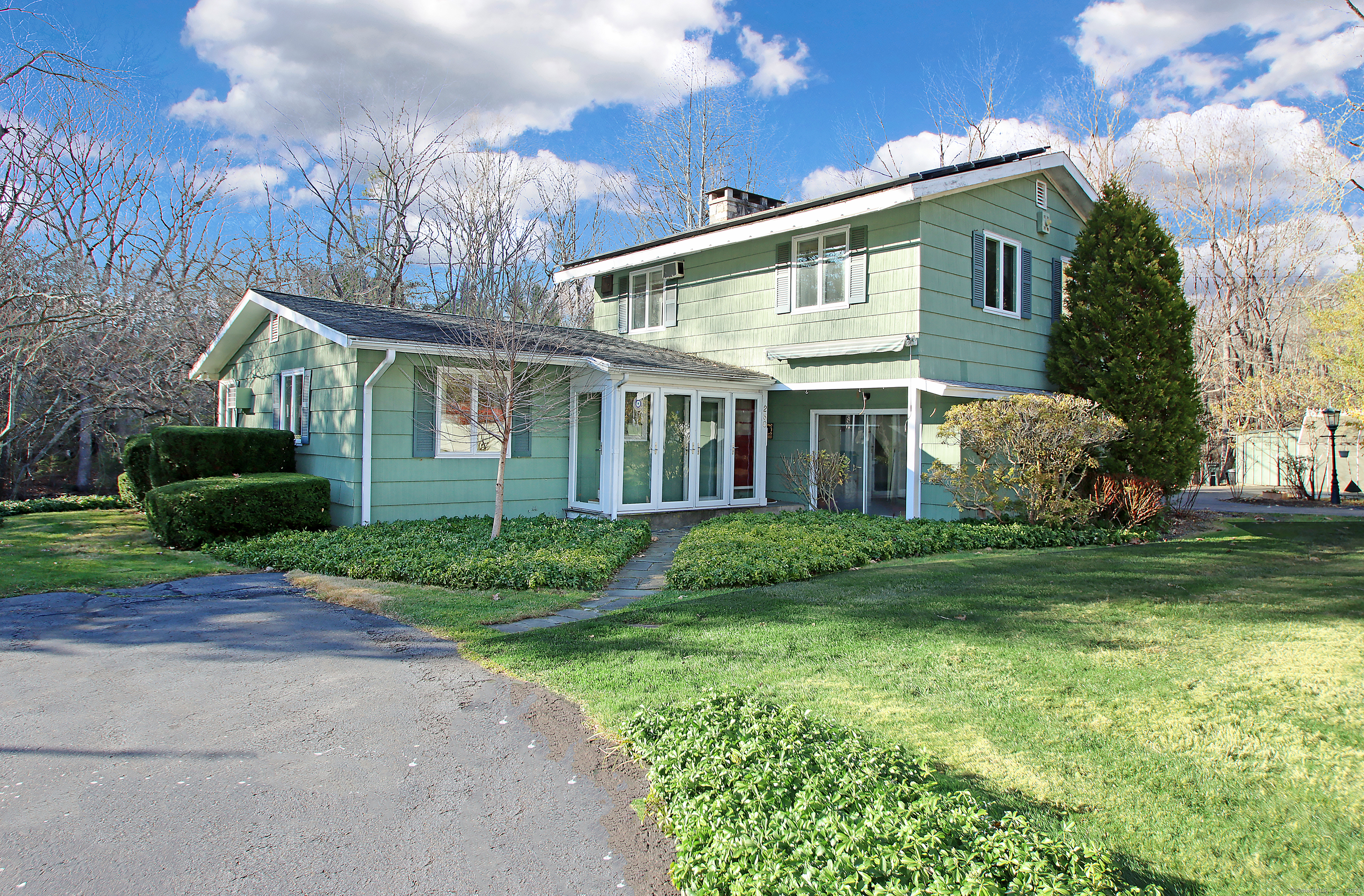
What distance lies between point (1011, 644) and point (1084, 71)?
2642cm

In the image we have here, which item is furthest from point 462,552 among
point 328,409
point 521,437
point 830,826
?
point 830,826

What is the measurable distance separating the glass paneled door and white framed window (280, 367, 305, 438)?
360 inches

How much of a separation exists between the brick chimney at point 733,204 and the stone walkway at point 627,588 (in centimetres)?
825

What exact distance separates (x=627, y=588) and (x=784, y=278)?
26.4 feet

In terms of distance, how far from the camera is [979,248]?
43.9 feet

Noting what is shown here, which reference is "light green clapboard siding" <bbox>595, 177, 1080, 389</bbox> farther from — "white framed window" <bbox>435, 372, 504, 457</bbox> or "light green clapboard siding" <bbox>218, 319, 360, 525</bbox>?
"light green clapboard siding" <bbox>218, 319, 360, 525</bbox>

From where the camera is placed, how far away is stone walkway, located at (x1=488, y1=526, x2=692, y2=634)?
6.54 meters

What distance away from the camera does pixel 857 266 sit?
13.1 meters

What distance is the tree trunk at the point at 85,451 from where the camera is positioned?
19703mm

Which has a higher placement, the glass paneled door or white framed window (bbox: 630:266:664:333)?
white framed window (bbox: 630:266:664:333)

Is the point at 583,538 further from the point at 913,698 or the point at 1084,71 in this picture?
the point at 1084,71

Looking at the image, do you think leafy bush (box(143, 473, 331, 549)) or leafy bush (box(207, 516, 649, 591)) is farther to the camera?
leafy bush (box(143, 473, 331, 549))

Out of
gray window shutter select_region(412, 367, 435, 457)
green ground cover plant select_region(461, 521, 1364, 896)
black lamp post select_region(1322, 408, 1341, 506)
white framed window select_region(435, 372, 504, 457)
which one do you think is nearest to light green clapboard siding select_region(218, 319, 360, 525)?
gray window shutter select_region(412, 367, 435, 457)

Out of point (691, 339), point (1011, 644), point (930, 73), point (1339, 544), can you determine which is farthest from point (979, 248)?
point (930, 73)
